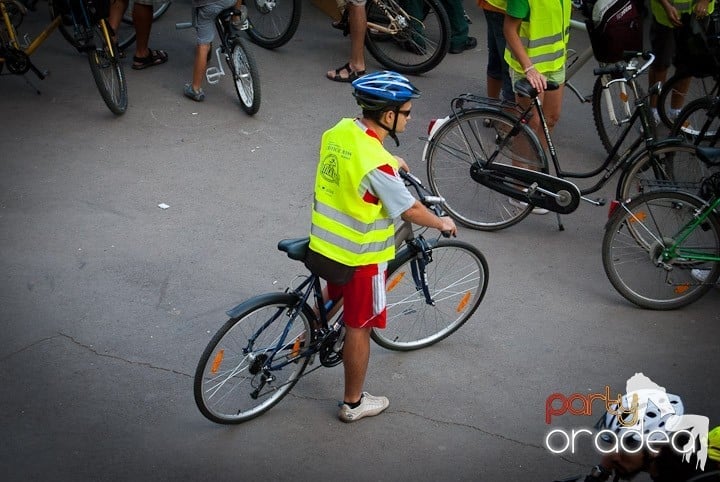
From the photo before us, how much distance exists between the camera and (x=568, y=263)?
6.07m

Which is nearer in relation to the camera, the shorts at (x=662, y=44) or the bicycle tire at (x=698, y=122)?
the bicycle tire at (x=698, y=122)

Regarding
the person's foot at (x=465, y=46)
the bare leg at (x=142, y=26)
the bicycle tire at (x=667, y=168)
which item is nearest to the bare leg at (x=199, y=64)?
the bare leg at (x=142, y=26)

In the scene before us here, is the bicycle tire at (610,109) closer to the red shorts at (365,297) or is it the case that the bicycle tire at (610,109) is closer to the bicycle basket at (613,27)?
the bicycle basket at (613,27)

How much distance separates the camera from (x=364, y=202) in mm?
4055

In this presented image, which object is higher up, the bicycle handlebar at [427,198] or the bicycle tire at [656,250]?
the bicycle handlebar at [427,198]

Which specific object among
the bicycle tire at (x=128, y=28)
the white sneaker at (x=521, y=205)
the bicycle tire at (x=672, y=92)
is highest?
the bicycle tire at (x=672, y=92)

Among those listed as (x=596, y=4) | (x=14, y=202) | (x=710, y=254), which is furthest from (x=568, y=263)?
(x=14, y=202)

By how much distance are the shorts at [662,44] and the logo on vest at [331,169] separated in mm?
4519

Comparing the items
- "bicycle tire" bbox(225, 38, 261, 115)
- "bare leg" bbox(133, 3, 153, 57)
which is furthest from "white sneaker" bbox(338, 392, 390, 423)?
"bare leg" bbox(133, 3, 153, 57)

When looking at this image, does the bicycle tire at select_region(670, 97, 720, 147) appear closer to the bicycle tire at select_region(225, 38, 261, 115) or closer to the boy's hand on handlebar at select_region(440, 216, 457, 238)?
the boy's hand on handlebar at select_region(440, 216, 457, 238)

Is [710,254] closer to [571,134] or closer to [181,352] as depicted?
[571,134]

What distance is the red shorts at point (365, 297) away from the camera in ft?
13.9

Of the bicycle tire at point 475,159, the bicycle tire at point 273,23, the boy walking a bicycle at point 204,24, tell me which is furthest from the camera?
the bicycle tire at point 273,23

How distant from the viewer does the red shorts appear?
167 inches
